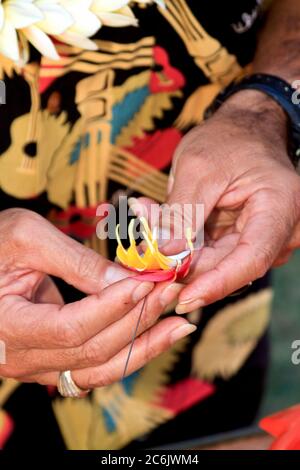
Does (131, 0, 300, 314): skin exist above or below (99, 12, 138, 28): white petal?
below

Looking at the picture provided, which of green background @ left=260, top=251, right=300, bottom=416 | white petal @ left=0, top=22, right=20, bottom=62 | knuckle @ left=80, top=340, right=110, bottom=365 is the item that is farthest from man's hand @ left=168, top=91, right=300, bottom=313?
green background @ left=260, top=251, right=300, bottom=416

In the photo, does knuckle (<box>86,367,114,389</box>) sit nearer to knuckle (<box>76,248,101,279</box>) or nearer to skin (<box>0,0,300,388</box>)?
skin (<box>0,0,300,388</box>)

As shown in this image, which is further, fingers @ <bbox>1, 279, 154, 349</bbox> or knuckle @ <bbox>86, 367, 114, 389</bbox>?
knuckle @ <bbox>86, 367, 114, 389</bbox>

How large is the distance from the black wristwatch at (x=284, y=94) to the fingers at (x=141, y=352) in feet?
0.99

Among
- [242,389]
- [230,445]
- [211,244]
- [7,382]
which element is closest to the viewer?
[211,244]

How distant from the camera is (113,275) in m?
0.82

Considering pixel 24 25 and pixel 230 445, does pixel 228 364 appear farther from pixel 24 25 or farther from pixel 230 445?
pixel 24 25

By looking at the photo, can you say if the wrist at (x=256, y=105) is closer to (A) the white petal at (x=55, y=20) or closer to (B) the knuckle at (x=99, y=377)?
(A) the white petal at (x=55, y=20)

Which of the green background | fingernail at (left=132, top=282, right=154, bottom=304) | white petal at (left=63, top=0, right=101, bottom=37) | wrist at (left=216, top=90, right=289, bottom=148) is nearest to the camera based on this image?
fingernail at (left=132, top=282, right=154, bottom=304)

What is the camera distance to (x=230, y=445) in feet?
3.87

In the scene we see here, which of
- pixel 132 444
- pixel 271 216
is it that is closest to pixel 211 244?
pixel 271 216

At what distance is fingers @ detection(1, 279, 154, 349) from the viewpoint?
2.55 ft

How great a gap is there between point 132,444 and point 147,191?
1.33ft

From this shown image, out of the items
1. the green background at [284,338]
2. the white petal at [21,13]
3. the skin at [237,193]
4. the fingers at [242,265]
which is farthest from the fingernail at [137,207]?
the green background at [284,338]
